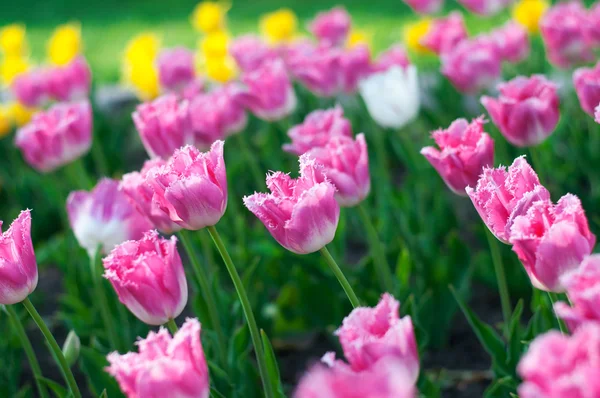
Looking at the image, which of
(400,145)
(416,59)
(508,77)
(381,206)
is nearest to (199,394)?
(381,206)

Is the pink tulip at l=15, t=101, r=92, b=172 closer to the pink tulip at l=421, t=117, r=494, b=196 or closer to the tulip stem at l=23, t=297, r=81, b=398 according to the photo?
the tulip stem at l=23, t=297, r=81, b=398

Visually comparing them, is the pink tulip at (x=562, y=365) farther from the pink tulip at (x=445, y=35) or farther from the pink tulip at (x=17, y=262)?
the pink tulip at (x=445, y=35)

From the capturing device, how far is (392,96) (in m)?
2.34

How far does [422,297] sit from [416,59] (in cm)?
332

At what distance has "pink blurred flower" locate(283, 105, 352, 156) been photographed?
1773 mm

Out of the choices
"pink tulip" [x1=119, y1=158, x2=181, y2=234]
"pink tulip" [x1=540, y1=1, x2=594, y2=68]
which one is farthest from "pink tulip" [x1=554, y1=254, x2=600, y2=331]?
"pink tulip" [x1=540, y1=1, x2=594, y2=68]

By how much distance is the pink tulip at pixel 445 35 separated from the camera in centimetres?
307

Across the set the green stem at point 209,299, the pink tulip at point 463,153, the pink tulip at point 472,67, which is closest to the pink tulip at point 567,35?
the pink tulip at point 472,67

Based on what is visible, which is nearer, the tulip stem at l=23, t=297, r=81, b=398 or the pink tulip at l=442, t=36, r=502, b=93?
the tulip stem at l=23, t=297, r=81, b=398

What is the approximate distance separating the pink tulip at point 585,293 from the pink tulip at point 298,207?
0.46m

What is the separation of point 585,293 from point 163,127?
1284 mm

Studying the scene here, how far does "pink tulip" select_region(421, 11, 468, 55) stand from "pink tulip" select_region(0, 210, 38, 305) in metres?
2.05

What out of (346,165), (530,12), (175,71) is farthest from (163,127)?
(530,12)

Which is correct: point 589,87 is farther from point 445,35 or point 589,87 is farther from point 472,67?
point 445,35
